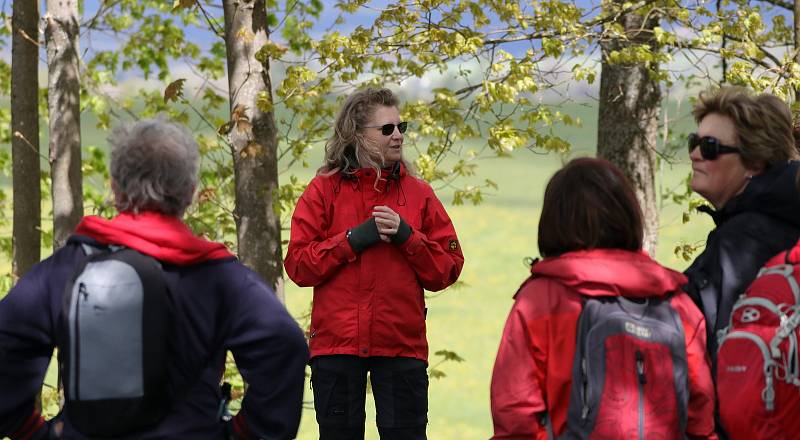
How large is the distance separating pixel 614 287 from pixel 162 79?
1010 centimetres

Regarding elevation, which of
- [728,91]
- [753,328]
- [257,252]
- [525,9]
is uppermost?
[525,9]

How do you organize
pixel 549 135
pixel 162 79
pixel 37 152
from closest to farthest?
pixel 549 135, pixel 37 152, pixel 162 79

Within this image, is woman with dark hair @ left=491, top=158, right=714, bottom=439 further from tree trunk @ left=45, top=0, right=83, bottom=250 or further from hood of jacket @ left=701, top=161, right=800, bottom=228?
tree trunk @ left=45, top=0, right=83, bottom=250

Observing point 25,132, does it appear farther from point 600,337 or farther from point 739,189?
point 600,337

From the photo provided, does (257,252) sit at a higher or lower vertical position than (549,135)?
lower

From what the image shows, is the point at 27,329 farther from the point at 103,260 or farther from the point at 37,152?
the point at 37,152

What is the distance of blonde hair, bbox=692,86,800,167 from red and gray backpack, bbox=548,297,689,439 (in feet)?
2.14

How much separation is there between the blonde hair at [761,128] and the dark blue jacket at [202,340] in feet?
4.48

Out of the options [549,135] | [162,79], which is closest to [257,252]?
[549,135]

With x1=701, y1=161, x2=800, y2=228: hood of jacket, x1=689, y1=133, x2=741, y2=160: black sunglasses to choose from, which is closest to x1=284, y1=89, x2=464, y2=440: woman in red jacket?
x1=689, y1=133, x2=741, y2=160: black sunglasses

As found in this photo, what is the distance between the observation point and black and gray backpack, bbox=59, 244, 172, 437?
2467 millimetres

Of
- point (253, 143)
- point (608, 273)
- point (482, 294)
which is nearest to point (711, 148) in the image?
point (608, 273)

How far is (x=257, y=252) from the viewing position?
699cm

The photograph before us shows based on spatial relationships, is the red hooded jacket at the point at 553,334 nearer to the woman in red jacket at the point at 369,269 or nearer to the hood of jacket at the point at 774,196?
the hood of jacket at the point at 774,196
